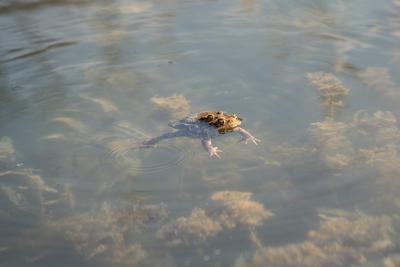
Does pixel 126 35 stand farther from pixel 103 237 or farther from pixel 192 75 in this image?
pixel 103 237

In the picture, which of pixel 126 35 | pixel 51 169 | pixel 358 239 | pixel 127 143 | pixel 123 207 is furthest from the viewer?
pixel 126 35

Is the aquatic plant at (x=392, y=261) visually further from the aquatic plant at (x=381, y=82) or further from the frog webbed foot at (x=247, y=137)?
the aquatic plant at (x=381, y=82)

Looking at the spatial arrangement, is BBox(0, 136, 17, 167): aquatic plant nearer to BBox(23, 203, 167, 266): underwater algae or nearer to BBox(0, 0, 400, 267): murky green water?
BBox(0, 0, 400, 267): murky green water

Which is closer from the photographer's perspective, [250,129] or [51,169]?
[51,169]

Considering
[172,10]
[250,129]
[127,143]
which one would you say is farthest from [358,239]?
[172,10]

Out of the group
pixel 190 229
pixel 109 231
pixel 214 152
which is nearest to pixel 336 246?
pixel 190 229

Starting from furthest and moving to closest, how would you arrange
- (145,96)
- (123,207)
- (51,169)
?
(145,96), (51,169), (123,207)

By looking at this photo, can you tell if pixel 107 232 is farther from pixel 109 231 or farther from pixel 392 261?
pixel 392 261
